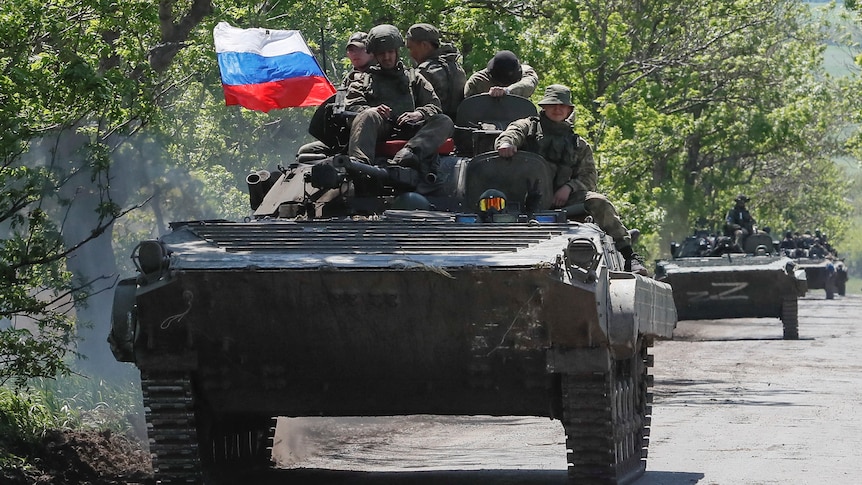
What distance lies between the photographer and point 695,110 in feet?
147

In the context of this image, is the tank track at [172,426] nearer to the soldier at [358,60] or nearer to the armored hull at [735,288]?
the soldier at [358,60]

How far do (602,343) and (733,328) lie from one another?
87.4ft

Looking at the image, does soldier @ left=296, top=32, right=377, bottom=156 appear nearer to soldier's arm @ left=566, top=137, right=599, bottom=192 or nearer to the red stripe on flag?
soldier's arm @ left=566, top=137, right=599, bottom=192

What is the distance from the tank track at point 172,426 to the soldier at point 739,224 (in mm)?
22466

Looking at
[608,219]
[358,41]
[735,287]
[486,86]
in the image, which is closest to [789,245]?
[735,287]

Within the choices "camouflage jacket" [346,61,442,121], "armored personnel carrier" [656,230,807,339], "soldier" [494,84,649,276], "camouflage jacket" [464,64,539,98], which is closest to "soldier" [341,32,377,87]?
"camouflage jacket" [346,61,442,121]

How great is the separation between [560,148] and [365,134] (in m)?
1.45

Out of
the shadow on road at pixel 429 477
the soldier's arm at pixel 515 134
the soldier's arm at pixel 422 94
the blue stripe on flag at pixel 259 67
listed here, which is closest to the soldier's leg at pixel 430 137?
the soldier's arm at pixel 515 134

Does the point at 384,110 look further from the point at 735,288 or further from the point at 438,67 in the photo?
the point at 735,288

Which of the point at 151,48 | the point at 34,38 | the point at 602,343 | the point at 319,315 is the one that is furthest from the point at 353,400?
the point at 151,48

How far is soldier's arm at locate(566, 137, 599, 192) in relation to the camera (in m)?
11.5

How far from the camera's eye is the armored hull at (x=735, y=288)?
26.3m

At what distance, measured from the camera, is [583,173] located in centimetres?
1165

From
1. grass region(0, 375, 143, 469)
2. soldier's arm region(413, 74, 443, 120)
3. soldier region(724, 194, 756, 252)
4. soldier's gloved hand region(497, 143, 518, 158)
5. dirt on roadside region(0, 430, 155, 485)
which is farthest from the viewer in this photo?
soldier region(724, 194, 756, 252)
